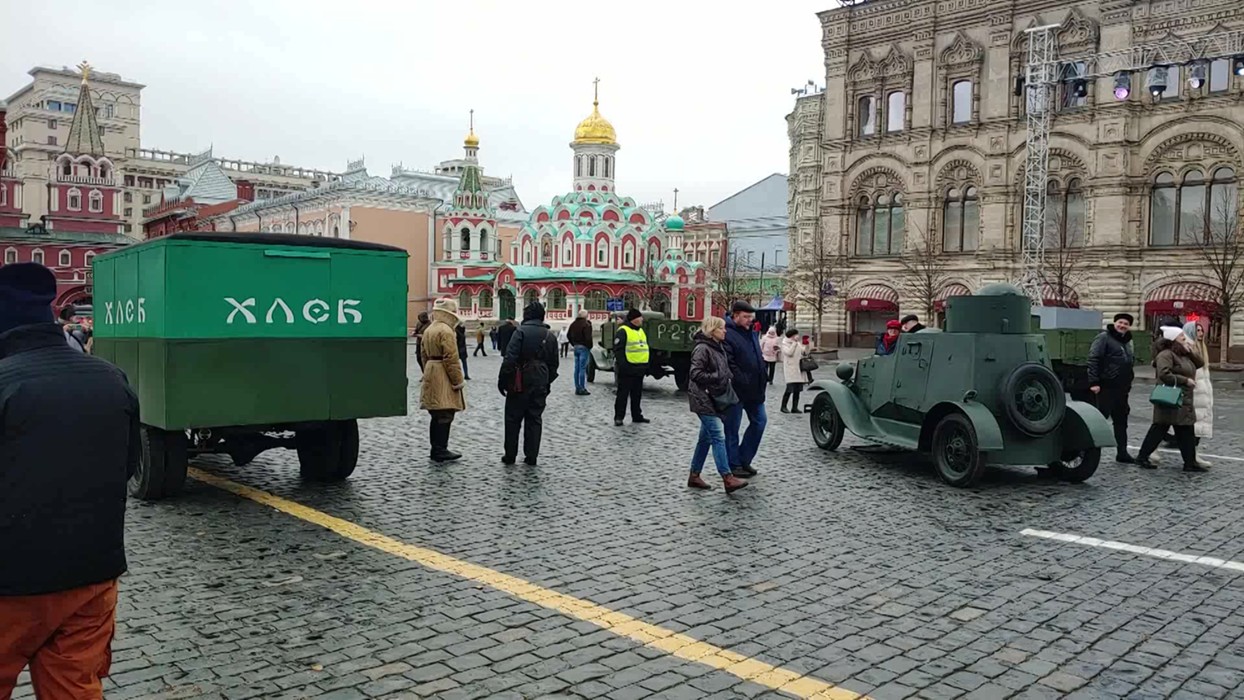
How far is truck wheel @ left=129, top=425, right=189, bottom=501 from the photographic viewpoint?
28.3 feet

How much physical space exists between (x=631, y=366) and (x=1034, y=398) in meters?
6.82

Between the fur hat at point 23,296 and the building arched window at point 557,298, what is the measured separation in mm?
63061

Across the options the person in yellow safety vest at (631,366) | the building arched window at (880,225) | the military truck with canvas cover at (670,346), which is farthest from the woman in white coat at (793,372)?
the building arched window at (880,225)

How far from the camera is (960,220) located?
42250 millimetres

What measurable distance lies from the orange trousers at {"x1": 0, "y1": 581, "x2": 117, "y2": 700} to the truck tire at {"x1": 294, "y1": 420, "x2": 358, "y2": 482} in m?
6.38

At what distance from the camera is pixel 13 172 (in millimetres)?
112375

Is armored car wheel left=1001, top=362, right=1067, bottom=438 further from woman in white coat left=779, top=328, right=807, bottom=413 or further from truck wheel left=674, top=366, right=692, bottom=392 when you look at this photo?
truck wheel left=674, top=366, right=692, bottom=392

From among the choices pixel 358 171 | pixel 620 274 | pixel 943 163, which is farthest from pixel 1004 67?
pixel 358 171

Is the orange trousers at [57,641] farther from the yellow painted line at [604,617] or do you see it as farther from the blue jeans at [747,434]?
the blue jeans at [747,434]

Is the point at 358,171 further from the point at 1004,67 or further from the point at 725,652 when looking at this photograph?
the point at 725,652

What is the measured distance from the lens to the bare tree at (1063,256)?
39.0m

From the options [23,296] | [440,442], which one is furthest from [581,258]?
[23,296]

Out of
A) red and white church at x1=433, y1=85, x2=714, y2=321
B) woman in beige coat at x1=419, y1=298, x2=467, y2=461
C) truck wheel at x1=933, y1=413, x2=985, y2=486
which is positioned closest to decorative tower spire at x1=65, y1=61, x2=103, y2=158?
red and white church at x1=433, y1=85, x2=714, y2=321

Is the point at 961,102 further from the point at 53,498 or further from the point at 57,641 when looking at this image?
the point at 57,641
